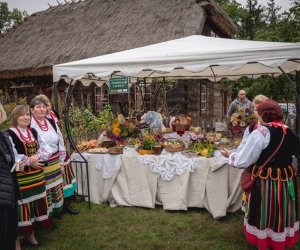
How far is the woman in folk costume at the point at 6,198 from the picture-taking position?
2.66m

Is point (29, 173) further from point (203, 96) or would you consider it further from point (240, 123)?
point (203, 96)

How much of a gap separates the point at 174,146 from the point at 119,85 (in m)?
1.48

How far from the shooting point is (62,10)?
1677 cm

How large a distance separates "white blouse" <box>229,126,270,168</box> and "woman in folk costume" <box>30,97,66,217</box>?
2.23 meters

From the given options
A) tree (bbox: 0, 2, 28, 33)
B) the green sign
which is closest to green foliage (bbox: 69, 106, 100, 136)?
the green sign

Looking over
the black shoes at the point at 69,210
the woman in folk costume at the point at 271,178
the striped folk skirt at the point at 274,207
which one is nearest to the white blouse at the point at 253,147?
the woman in folk costume at the point at 271,178

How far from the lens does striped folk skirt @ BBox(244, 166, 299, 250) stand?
2959 mm

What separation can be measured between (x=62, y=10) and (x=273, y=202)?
16.3 meters

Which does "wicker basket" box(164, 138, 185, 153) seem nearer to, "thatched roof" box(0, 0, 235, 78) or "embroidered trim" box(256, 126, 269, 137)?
"embroidered trim" box(256, 126, 269, 137)

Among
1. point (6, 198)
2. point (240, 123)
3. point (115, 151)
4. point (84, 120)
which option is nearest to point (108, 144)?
point (115, 151)

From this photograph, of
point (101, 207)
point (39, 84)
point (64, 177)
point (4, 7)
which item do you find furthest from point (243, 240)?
point (4, 7)

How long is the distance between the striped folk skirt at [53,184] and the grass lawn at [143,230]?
0.36 metres

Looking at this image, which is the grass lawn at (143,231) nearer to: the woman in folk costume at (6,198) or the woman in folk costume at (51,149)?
the woman in folk costume at (51,149)

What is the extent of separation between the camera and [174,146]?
4.84m
